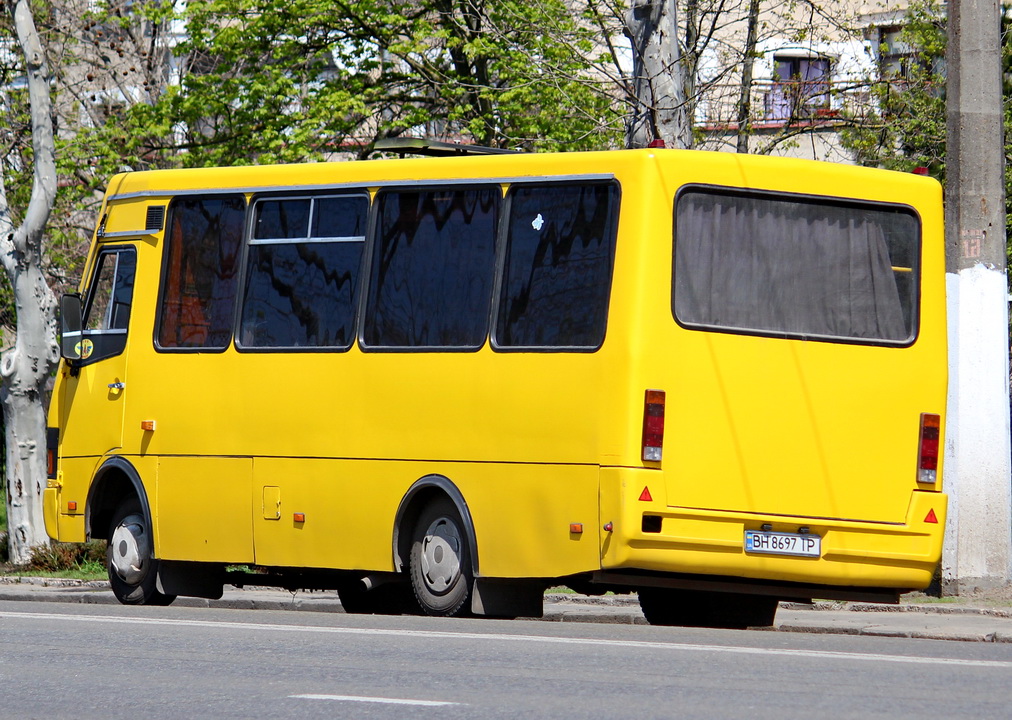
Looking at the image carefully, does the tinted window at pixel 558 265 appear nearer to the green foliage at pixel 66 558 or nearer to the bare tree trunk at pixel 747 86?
the green foliage at pixel 66 558

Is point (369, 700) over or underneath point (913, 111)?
underneath

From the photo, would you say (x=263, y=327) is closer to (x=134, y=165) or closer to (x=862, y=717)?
(x=862, y=717)

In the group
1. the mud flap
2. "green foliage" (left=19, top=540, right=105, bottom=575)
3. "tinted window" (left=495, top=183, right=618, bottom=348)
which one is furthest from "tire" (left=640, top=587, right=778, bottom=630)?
"green foliage" (left=19, top=540, right=105, bottom=575)

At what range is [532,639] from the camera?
32.5 ft

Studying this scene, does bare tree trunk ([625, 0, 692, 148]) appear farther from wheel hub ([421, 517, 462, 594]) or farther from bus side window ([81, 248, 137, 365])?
wheel hub ([421, 517, 462, 594])

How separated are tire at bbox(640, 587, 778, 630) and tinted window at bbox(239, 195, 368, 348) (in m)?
2.81

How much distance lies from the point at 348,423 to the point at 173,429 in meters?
1.68

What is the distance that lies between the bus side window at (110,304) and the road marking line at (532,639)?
2384 millimetres

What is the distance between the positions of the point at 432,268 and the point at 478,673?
410 cm

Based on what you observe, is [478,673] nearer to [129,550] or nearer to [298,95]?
[129,550]

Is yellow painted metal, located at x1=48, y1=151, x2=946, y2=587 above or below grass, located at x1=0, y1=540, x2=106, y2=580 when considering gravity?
above

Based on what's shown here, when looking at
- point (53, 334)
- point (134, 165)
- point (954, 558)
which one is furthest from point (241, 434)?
point (134, 165)

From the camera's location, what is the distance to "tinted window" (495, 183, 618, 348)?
11047 mm

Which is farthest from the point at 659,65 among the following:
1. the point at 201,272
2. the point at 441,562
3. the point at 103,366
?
the point at 441,562
